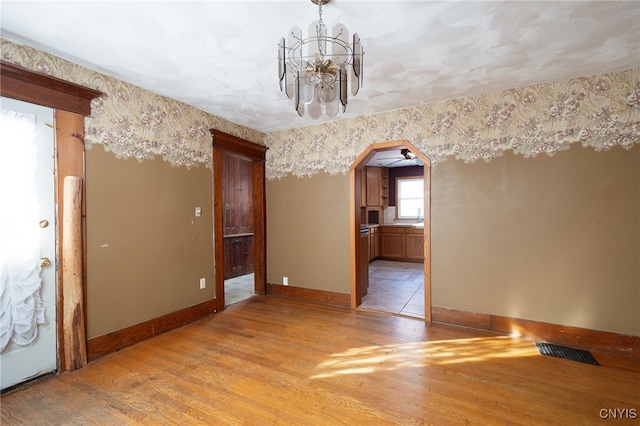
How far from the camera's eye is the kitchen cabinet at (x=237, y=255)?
572cm

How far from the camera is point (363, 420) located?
1.77 meters

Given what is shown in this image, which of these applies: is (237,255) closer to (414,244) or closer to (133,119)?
(133,119)

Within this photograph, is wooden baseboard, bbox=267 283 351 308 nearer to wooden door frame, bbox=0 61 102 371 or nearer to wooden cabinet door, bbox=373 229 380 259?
wooden door frame, bbox=0 61 102 371

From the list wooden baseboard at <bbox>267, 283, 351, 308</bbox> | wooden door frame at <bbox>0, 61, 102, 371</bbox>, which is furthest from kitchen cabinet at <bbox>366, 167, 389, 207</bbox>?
wooden door frame at <bbox>0, 61, 102, 371</bbox>

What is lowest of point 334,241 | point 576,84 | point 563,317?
point 563,317

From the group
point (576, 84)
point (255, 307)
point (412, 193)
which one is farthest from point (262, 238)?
point (412, 193)

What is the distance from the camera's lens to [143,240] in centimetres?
292

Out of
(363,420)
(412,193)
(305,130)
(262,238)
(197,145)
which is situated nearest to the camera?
(363,420)

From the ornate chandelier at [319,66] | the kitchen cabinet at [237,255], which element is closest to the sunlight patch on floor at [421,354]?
the ornate chandelier at [319,66]

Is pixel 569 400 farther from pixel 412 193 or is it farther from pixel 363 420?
pixel 412 193

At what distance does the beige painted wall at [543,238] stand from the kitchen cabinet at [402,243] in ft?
12.2

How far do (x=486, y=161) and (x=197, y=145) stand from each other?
3.34m

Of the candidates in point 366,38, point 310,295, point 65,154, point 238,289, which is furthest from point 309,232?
point 65,154

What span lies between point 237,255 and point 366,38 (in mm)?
4875
